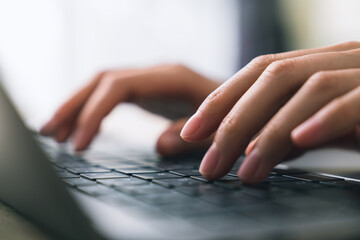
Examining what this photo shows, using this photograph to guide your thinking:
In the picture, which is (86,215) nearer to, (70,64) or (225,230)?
(225,230)

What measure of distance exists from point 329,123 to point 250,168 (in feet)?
0.24

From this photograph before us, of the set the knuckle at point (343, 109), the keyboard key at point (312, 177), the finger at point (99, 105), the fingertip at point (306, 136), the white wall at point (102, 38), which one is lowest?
the white wall at point (102, 38)

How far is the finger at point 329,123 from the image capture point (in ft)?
1.02

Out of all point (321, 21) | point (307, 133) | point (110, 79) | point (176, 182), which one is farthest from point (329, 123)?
point (321, 21)

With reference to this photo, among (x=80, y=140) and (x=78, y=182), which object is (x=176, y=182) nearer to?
(x=78, y=182)

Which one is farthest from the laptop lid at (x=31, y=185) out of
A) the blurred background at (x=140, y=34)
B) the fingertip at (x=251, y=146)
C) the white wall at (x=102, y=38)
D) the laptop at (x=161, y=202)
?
the white wall at (x=102, y=38)

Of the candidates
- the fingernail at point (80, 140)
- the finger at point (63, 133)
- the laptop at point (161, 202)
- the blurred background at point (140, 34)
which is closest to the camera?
the laptop at point (161, 202)

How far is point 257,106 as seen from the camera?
16.0 inches

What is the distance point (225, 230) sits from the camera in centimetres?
21

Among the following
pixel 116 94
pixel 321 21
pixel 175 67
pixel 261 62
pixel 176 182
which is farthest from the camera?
pixel 321 21

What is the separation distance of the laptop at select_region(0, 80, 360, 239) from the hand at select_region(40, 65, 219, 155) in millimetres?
360

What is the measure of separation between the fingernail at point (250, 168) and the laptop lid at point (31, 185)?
6.5 inches

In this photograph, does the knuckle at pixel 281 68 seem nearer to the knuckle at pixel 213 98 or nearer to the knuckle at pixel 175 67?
the knuckle at pixel 213 98

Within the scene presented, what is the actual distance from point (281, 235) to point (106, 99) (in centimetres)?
65
